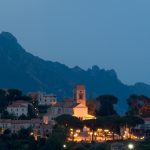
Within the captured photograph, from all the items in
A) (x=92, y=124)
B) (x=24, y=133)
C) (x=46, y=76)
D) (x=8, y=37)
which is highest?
(x=8, y=37)

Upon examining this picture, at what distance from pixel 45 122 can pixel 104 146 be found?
11.0 metres

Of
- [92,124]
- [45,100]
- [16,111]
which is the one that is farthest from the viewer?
[45,100]

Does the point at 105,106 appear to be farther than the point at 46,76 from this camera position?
No

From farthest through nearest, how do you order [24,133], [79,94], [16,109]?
[79,94]
[16,109]
[24,133]

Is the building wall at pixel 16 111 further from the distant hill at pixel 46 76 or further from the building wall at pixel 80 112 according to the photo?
the distant hill at pixel 46 76

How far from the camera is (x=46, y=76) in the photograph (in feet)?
387

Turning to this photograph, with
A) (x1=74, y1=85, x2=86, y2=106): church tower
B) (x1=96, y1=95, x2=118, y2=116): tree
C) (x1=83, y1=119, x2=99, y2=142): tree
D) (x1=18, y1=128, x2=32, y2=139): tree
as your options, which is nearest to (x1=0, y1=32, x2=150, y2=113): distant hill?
(x1=74, y1=85, x2=86, y2=106): church tower

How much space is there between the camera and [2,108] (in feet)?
174

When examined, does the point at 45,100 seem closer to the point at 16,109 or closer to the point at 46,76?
the point at 16,109

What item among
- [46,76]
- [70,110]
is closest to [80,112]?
[70,110]

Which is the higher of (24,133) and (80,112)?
(80,112)

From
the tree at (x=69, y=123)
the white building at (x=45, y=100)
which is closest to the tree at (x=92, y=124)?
the tree at (x=69, y=123)

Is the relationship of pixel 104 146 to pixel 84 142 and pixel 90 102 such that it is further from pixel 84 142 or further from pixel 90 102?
pixel 90 102

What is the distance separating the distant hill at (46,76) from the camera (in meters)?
113
